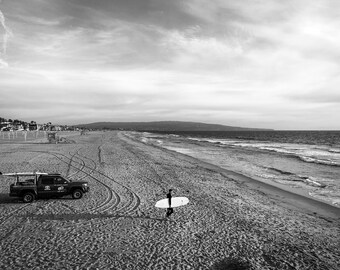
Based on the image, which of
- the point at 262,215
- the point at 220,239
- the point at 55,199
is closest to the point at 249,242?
the point at 220,239

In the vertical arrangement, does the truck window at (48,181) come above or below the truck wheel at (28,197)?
above

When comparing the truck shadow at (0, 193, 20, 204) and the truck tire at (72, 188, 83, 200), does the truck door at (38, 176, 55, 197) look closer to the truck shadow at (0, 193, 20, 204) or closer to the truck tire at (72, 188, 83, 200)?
the truck tire at (72, 188, 83, 200)

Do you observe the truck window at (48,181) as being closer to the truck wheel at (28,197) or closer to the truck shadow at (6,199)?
the truck wheel at (28,197)

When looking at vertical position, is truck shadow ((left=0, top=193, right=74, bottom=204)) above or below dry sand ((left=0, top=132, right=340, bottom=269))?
above

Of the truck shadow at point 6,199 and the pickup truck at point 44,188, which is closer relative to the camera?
the pickup truck at point 44,188

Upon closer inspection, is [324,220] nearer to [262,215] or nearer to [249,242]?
[262,215]

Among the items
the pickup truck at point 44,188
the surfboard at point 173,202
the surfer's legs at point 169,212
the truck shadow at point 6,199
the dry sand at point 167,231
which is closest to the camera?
the dry sand at point 167,231

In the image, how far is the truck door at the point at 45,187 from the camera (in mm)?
16594

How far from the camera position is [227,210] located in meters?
16.1

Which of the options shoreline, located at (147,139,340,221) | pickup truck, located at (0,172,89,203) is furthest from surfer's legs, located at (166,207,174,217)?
shoreline, located at (147,139,340,221)

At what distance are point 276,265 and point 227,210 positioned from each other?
20.4 ft

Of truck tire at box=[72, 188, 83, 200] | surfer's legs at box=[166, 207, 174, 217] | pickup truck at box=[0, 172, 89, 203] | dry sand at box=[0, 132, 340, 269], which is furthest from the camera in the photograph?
truck tire at box=[72, 188, 83, 200]

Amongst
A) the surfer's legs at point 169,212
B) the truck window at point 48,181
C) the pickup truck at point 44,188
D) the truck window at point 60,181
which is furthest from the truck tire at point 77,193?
the surfer's legs at point 169,212

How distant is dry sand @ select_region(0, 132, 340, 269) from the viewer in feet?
33.0
